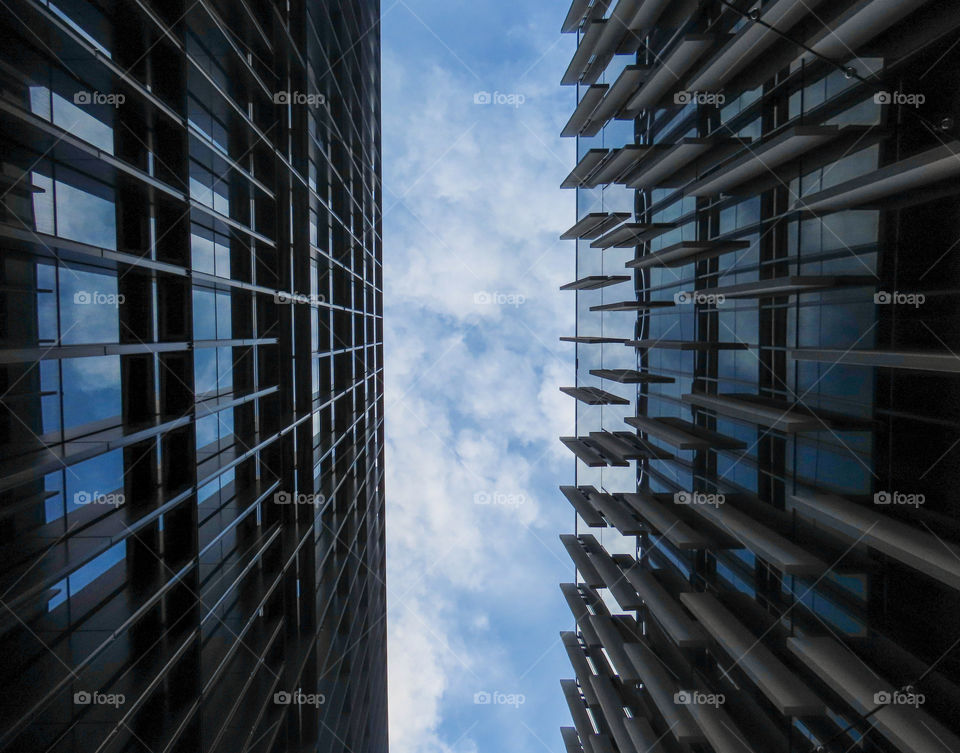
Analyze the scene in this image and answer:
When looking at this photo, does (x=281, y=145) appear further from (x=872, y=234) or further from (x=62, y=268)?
(x=872, y=234)

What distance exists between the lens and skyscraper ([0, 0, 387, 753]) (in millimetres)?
5812

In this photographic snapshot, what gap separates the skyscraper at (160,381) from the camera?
5812mm

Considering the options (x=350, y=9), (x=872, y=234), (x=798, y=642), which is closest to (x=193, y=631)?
(x=798, y=642)

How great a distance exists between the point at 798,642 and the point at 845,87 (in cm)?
715

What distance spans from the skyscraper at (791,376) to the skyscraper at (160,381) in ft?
26.9

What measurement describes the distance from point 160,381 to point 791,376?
10248 mm

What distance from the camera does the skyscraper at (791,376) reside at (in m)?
5.54

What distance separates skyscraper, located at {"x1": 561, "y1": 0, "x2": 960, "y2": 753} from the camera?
5543 mm

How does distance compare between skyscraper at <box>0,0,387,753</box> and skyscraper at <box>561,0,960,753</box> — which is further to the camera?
skyscraper at <box>0,0,387,753</box>

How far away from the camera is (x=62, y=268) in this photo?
6355 mm

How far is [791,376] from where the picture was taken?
8.41 meters

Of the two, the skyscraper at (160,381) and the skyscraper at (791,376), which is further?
the skyscraper at (160,381)

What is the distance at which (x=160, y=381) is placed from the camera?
848 cm

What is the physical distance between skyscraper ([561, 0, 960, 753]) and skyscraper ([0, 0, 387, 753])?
821 centimetres
